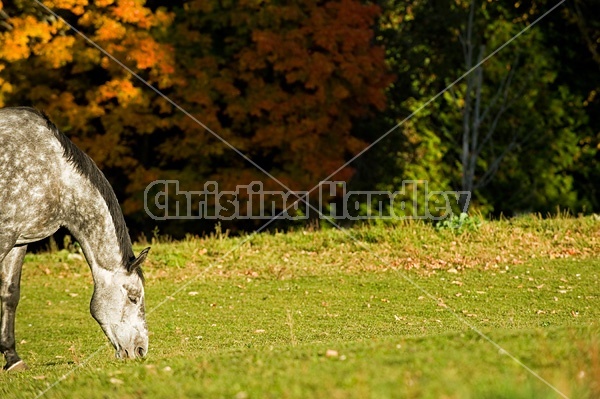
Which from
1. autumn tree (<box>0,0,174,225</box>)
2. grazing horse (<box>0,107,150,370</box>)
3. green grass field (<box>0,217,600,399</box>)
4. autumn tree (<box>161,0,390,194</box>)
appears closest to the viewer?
green grass field (<box>0,217,600,399</box>)

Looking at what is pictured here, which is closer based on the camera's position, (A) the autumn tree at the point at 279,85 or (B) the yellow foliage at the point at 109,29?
(B) the yellow foliage at the point at 109,29

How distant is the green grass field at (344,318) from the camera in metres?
5.18

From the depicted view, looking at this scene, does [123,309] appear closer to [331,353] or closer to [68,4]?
[331,353]

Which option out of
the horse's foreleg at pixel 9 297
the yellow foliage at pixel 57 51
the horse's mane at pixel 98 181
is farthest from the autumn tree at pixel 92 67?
the horse's mane at pixel 98 181

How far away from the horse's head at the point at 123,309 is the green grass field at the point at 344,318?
0.26 meters

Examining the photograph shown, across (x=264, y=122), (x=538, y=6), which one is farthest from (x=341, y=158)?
(x=538, y=6)

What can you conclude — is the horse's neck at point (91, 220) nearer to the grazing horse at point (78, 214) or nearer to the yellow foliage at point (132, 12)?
the grazing horse at point (78, 214)

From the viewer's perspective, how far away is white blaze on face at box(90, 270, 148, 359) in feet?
26.2

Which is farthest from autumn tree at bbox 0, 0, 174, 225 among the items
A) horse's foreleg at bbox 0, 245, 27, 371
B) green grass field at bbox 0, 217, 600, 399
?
horse's foreleg at bbox 0, 245, 27, 371

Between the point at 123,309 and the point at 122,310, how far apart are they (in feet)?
0.04

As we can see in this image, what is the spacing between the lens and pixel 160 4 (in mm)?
23750

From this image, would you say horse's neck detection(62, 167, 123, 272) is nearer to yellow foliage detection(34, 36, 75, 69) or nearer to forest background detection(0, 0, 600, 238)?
forest background detection(0, 0, 600, 238)

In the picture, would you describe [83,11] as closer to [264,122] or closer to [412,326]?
[264,122]

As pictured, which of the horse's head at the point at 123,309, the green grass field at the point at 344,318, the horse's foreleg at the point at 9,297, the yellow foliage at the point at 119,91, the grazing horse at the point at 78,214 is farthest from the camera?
the yellow foliage at the point at 119,91
